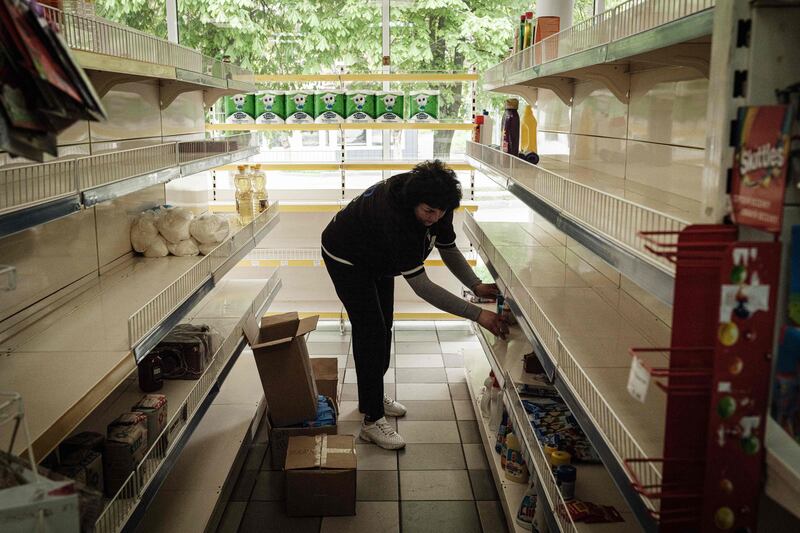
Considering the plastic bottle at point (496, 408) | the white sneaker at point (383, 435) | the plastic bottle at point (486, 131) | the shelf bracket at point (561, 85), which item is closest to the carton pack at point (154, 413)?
the white sneaker at point (383, 435)

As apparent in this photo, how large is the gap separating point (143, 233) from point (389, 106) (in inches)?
116

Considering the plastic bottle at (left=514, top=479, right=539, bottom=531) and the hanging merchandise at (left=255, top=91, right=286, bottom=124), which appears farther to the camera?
the hanging merchandise at (left=255, top=91, right=286, bottom=124)

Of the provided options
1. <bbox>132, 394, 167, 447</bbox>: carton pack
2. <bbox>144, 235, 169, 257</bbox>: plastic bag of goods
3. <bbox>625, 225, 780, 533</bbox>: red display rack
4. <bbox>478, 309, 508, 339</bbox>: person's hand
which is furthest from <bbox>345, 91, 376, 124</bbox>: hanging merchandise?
<bbox>625, 225, 780, 533</bbox>: red display rack

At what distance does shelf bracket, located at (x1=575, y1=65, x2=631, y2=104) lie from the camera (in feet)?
9.29

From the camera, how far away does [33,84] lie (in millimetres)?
1125

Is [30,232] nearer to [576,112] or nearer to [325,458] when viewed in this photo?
[325,458]

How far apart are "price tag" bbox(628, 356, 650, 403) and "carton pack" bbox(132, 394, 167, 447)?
1.83 m

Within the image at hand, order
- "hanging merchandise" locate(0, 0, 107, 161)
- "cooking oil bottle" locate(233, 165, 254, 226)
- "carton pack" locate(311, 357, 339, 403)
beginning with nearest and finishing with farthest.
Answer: "hanging merchandise" locate(0, 0, 107, 161), "carton pack" locate(311, 357, 339, 403), "cooking oil bottle" locate(233, 165, 254, 226)

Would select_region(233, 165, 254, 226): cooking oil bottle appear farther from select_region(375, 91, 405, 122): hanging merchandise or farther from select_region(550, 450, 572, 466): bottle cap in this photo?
A: select_region(550, 450, 572, 466): bottle cap

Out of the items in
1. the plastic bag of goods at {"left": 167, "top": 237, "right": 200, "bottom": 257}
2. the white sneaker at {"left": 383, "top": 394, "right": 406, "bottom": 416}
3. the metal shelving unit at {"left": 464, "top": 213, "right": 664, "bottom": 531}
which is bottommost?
the white sneaker at {"left": 383, "top": 394, "right": 406, "bottom": 416}

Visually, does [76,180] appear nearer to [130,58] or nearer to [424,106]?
[130,58]

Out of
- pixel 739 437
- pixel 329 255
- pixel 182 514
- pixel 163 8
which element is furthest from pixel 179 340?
pixel 163 8

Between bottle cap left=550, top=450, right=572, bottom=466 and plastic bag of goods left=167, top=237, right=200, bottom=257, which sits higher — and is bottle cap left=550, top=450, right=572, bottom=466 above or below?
below

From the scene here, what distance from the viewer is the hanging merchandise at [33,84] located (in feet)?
3.48
